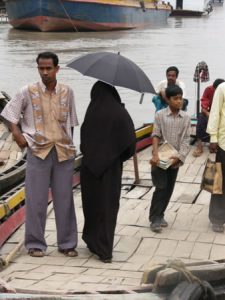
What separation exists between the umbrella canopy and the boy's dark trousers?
78cm

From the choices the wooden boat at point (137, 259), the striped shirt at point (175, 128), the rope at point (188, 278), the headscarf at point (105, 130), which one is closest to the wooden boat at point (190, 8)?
the wooden boat at point (137, 259)

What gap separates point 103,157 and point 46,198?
49 cm

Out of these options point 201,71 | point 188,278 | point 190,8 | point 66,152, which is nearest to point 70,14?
point 201,71

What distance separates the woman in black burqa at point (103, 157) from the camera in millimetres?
3826

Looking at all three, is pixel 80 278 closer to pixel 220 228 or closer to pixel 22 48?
pixel 220 228

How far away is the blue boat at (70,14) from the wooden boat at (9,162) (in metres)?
26.6

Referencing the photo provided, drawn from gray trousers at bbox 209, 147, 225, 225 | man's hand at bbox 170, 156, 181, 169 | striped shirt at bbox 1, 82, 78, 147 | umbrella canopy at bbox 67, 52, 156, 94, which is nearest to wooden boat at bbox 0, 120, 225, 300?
gray trousers at bbox 209, 147, 225, 225

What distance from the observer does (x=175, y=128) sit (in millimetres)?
4562

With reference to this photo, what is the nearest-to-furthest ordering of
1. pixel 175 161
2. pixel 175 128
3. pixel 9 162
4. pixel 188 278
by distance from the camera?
pixel 188 278, pixel 175 161, pixel 175 128, pixel 9 162

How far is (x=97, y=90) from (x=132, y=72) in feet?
0.94

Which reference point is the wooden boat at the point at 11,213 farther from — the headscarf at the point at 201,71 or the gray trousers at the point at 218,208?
the headscarf at the point at 201,71

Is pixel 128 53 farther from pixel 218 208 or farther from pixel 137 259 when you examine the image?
pixel 137 259

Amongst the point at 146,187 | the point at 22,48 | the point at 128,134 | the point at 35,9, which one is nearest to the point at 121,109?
the point at 128,134

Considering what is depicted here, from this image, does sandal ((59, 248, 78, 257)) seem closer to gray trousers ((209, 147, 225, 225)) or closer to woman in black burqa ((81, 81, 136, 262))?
woman in black burqa ((81, 81, 136, 262))
